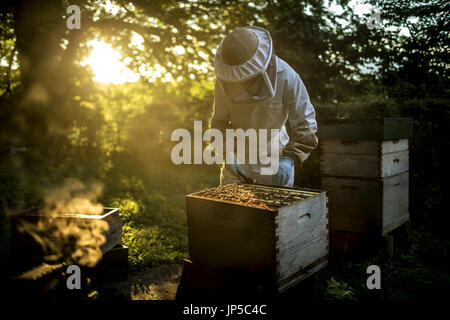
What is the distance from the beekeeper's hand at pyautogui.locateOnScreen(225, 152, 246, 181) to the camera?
102 inches

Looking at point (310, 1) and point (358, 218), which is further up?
point (310, 1)

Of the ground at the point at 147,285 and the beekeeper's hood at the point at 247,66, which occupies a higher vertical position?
the beekeeper's hood at the point at 247,66

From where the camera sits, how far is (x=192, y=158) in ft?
31.8

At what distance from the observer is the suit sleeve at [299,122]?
2516 millimetres

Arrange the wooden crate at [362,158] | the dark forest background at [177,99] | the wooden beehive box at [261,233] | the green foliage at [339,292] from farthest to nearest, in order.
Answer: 1. the dark forest background at [177,99]
2. the wooden crate at [362,158]
3. the green foliage at [339,292]
4. the wooden beehive box at [261,233]

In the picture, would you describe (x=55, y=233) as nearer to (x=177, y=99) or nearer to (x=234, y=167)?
(x=234, y=167)

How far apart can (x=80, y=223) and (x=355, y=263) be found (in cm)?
254

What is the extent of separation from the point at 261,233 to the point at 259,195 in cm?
29

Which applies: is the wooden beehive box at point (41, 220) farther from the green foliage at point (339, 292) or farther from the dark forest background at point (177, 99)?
the green foliage at point (339, 292)

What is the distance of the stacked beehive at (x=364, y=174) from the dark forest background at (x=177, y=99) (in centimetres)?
43

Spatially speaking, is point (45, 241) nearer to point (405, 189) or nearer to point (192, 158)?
point (405, 189)

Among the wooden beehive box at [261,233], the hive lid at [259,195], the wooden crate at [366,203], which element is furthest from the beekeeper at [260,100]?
the wooden crate at [366,203]

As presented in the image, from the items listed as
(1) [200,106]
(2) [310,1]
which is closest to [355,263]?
(2) [310,1]

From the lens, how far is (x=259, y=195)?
190 centimetres
